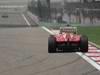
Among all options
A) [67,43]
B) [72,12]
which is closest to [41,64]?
[67,43]

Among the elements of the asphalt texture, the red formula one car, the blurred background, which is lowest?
the blurred background

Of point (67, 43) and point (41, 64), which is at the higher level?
point (67, 43)

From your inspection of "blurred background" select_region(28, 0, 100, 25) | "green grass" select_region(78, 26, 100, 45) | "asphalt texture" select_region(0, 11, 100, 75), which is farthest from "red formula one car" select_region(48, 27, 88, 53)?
"blurred background" select_region(28, 0, 100, 25)

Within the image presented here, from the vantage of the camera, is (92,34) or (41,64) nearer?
(41,64)

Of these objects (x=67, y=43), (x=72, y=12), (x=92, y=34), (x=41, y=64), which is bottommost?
(x=72, y=12)

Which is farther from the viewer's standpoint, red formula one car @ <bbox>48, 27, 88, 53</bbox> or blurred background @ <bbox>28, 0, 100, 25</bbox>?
blurred background @ <bbox>28, 0, 100, 25</bbox>

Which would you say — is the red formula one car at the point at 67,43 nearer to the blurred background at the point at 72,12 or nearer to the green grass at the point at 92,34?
the green grass at the point at 92,34

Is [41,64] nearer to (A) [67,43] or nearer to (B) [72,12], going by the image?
(A) [67,43]

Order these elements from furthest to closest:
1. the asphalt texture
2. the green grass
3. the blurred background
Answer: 1. the blurred background
2. the green grass
3. the asphalt texture

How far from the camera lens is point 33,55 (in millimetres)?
18828

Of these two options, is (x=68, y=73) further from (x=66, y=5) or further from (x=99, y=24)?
(x=66, y=5)

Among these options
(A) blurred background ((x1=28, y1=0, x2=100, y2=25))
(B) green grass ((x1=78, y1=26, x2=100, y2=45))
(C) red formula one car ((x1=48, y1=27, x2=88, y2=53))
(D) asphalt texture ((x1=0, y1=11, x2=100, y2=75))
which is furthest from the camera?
(A) blurred background ((x1=28, y1=0, x2=100, y2=25))

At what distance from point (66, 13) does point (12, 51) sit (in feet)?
98.2

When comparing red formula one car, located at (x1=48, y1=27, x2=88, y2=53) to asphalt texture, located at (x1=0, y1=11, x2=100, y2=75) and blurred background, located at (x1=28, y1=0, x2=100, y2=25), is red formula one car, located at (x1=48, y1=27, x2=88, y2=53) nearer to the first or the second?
asphalt texture, located at (x1=0, y1=11, x2=100, y2=75)
